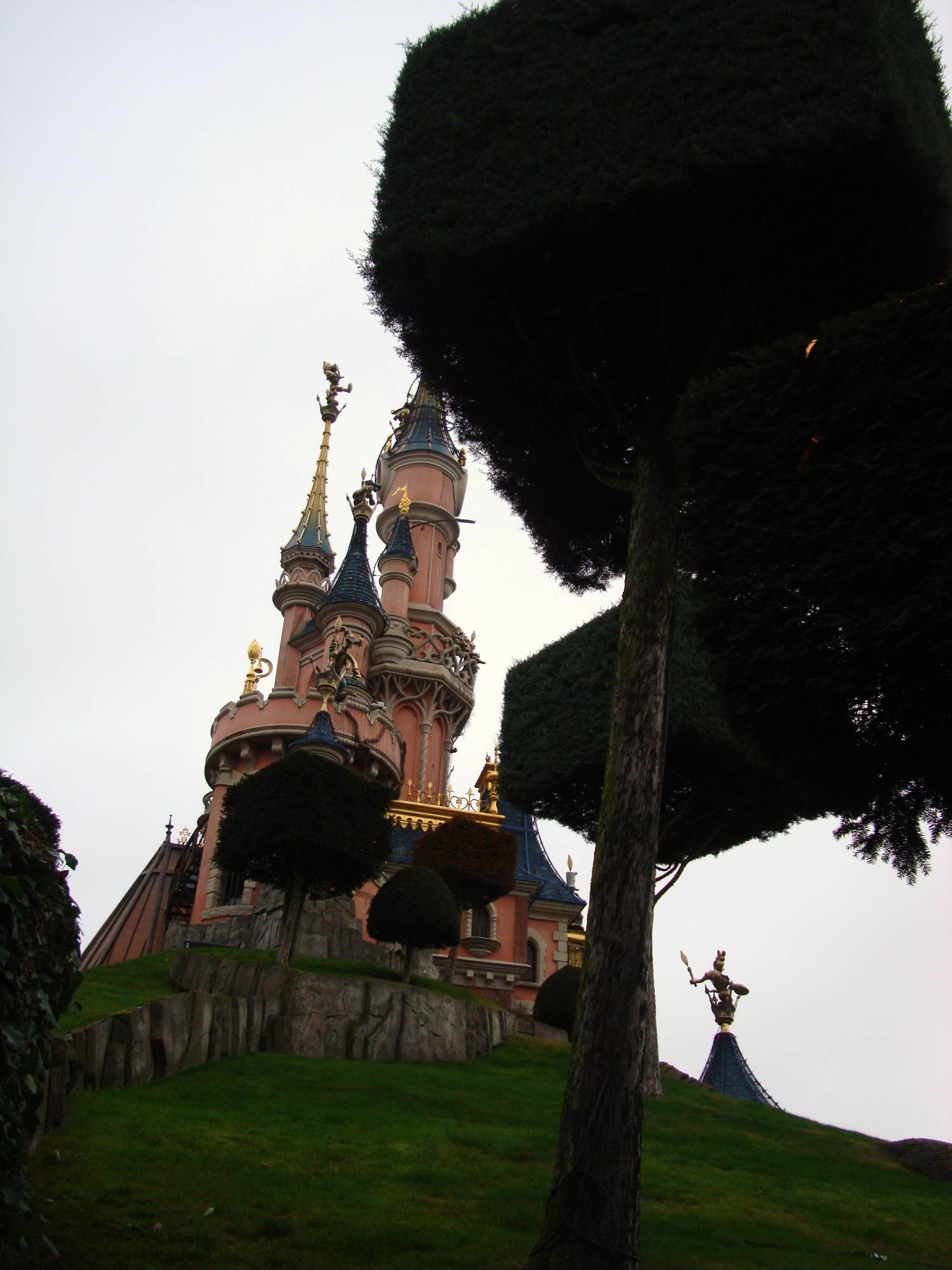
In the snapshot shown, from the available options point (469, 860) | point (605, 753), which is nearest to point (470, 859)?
point (469, 860)

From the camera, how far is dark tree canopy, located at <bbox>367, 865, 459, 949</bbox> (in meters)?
24.6

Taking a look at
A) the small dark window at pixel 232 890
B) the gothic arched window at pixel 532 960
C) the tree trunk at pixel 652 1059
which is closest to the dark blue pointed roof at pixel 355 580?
the small dark window at pixel 232 890

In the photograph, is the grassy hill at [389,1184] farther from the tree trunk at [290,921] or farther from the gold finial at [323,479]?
the gold finial at [323,479]

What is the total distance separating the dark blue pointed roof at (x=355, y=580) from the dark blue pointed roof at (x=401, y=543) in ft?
17.6

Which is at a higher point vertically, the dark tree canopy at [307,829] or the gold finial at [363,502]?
the gold finial at [363,502]

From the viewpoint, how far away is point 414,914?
968 inches

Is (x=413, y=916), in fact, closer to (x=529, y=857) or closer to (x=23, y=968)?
(x=529, y=857)

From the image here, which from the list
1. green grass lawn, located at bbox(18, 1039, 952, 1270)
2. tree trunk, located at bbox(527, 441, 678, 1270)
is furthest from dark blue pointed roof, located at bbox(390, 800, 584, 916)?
tree trunk, located at bbox(527, 441, 678, 1270)

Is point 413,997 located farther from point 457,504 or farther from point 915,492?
point 457,504

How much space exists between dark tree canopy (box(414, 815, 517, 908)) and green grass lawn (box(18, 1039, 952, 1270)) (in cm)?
1077

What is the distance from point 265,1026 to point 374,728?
15967 mm

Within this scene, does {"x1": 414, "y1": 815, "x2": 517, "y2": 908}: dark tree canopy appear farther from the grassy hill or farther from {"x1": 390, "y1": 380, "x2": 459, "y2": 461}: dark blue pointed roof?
{"x1": 390, "y1": 380, "x2": 459, "y2": 461}: dark blue pointed roof

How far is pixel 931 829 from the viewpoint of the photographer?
11.5m

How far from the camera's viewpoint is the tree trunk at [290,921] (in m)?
23.0
